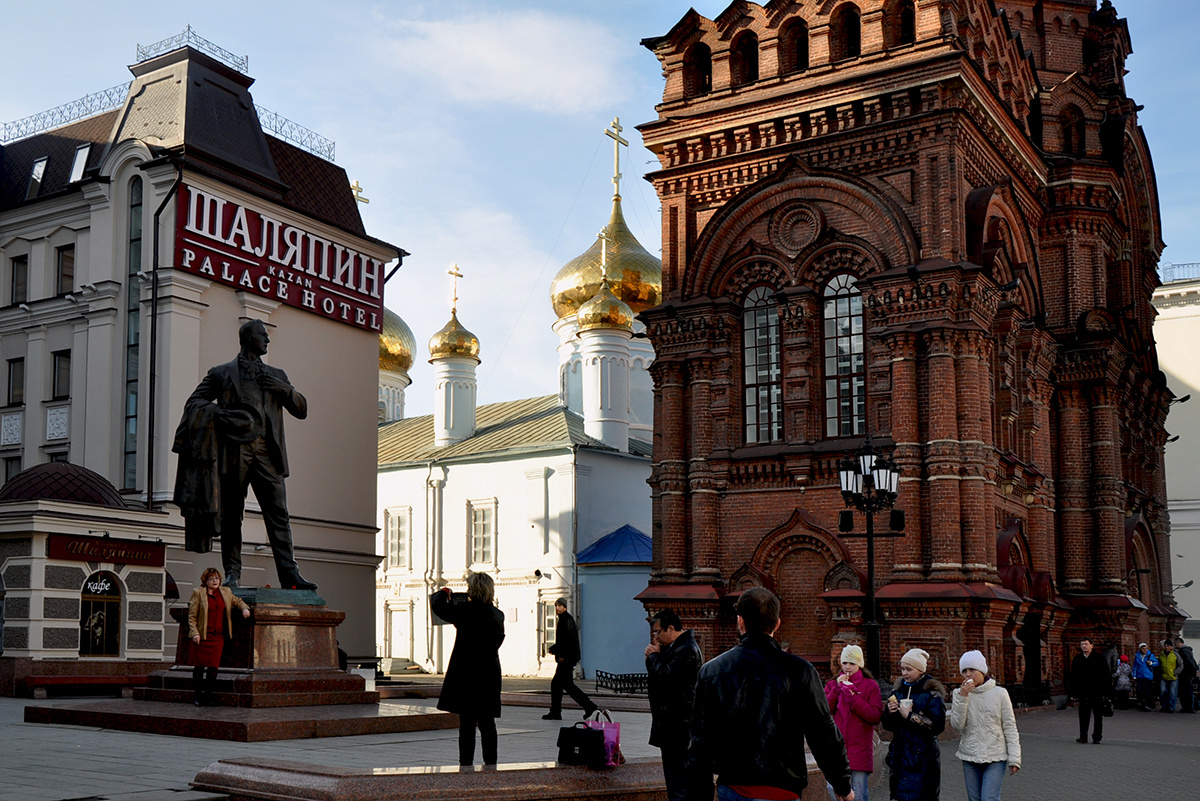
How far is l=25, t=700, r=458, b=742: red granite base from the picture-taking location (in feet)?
35.7

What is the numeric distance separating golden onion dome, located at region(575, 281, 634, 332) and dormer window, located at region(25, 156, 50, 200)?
18.7 metres

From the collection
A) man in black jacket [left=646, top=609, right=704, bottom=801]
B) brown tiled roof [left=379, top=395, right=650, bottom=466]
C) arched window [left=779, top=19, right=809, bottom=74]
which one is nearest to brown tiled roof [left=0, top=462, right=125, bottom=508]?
arched window [left=779, top=19, right=809, bottom=74]

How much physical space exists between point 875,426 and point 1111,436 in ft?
29.7

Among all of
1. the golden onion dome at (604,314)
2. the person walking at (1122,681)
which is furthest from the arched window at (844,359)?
the golden onion dome at (604,314)

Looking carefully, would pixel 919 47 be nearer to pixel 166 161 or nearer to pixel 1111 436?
pixel 1111 436

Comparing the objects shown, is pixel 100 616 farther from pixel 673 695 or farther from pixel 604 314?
pixel 604 314

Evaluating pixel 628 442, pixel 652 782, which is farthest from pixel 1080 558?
pixel 652 782

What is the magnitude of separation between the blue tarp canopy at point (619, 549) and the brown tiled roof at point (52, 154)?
18035 millimetres

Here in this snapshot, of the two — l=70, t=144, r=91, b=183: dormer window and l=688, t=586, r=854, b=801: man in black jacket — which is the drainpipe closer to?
l=70, t=144, r=91, b=183: dormer window

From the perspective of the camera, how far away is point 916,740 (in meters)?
8.34

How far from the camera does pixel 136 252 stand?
27828 mm

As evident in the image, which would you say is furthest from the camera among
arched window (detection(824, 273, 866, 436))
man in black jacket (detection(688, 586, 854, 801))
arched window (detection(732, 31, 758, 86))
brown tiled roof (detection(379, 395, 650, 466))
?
brown tiled roof (detection(379, 395, 650, 466))

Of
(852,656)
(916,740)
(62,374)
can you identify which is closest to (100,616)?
(62,374)

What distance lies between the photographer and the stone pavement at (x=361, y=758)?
852cm
